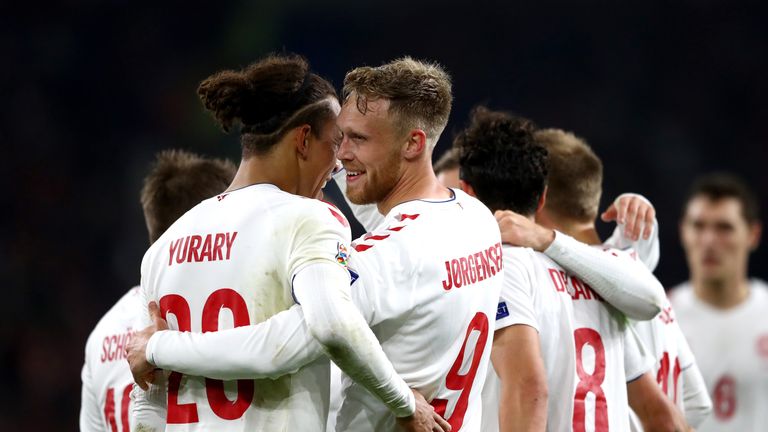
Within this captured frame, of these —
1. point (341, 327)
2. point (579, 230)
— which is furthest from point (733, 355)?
point (341, 327)

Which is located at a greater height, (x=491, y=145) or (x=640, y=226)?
(x=491, y=145)

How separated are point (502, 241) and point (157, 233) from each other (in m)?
1.58

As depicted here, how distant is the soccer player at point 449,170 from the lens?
507cm

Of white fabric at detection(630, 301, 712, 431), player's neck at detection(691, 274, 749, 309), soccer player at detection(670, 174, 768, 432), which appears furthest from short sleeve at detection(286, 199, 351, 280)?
player's neck at detection(691, 274, 749, 309)

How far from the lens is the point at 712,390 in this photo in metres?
8.43

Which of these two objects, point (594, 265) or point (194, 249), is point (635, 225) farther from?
point (194, 249)

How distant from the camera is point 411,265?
3.27 metres

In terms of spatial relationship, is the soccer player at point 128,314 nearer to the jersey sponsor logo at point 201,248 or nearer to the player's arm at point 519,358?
the jersey sponsor logo at point 201,248

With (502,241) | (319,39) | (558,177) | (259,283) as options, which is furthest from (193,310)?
(319,39)

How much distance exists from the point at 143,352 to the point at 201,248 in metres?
0.39

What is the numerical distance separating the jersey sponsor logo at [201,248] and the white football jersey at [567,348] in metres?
1.13

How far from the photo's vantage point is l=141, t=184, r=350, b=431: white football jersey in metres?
3.12

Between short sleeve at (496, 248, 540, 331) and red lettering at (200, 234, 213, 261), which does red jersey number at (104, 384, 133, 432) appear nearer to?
red lettering at (200, 234, 213, 261)

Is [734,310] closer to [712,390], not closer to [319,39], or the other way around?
[712,390]
